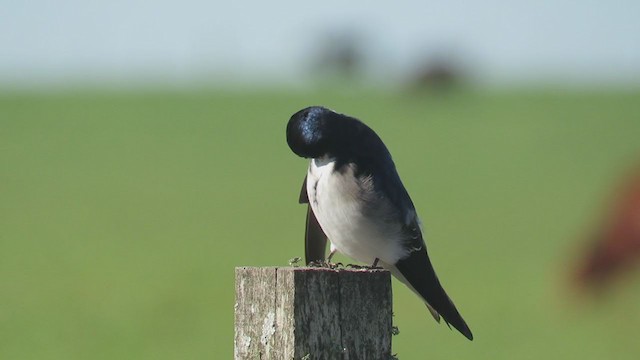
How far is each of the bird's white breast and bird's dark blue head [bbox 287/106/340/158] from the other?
0.14 m

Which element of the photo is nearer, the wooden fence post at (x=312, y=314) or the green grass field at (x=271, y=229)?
the wooden fence post at (x=312, y=314)

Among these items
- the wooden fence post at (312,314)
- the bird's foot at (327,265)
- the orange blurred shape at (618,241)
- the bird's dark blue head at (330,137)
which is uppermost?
the orange blurred shape at (618,241)

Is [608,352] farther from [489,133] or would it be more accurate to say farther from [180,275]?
[489,133]

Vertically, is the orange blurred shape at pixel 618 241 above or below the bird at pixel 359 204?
above

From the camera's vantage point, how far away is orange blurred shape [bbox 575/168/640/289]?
8.86m

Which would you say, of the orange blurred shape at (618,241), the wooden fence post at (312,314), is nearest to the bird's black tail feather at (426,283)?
the wooden fence post at (312,314)

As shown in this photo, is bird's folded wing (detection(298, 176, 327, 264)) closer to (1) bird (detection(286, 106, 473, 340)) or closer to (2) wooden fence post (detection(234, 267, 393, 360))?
(1) bird (detection(286, 106, 473, 340))

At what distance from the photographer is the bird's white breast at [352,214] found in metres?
3.88

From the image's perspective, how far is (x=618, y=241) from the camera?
9.34 metres

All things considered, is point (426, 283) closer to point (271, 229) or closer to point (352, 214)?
point (352, 214)

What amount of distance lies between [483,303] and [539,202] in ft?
13.8

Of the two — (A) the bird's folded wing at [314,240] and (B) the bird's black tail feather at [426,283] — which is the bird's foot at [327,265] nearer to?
(A) the bird's folded wing at [314,240]

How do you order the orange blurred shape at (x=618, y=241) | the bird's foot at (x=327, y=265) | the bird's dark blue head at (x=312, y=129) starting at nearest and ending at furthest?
the bird's foot at (x=327, y=265)
the bird's dark blue head at (x=312, y=129)
the orange blurred shape at (x=618, y=241)

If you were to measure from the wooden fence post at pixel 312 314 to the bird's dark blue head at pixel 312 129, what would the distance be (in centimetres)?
115
